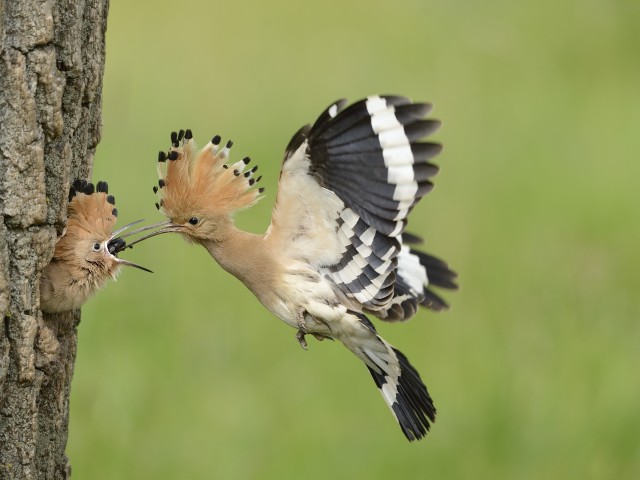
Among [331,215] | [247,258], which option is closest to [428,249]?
[247,258]

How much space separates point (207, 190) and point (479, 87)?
458 centimetres

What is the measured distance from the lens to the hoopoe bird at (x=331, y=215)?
253 cm

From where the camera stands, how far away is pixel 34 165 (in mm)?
2092

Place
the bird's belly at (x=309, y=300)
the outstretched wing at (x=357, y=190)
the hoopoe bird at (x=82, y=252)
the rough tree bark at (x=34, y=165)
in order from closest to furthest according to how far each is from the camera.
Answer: the rough tree bark at (x=34, y=165)
the hoopoe bird at (x=82, y=252)
the outstretched wing at (x=357, y=190)
the bird's belly at (x=309, y=300)

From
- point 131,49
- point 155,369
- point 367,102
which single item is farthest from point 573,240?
point 367,102

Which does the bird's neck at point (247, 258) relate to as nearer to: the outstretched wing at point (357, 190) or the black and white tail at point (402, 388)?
the outstretched wing at point (357, 190)

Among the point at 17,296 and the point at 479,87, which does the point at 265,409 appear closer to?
the point at 17,296

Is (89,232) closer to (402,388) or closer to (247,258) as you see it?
(247,258)

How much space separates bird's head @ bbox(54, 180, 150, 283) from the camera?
2367 millimetres

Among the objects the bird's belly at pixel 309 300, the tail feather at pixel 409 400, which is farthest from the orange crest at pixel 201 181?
the tail feather at pixel 409 400

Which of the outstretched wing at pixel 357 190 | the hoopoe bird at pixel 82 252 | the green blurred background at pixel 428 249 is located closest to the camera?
the hoopoe bird at pixel 82 252

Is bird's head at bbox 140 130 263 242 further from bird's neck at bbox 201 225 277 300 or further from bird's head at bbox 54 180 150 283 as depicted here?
bird's head at bbox 54 180 150 283

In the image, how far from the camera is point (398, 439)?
4133mm

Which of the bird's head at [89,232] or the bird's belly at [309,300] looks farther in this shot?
the bird's belly at [309,300]
